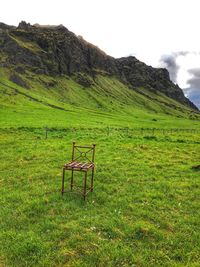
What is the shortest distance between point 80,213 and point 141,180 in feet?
22.8

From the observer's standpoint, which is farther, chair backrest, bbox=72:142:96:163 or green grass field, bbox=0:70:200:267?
chair backrest, bbox=72:142:96:163

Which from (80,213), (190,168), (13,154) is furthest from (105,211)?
(13,154)

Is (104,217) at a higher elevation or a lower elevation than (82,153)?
lower

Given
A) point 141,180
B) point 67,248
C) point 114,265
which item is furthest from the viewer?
point 141,180

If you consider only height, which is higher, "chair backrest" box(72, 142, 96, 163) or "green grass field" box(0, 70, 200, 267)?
"chair backrest" box(72, 142, 96, 163)

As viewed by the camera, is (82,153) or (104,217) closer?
(104,217)

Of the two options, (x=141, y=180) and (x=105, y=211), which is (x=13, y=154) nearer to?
(x=141, y=180)

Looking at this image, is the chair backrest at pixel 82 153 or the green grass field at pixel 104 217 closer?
the green grass field at pixel 104 217

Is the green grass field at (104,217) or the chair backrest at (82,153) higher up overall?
the chair backrest at (82,153)

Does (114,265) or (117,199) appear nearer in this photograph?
(114,265)

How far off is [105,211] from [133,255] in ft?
13.0

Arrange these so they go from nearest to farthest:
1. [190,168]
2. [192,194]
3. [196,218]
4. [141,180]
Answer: [196,218] < [192,194] < [141,180] < [190,168]

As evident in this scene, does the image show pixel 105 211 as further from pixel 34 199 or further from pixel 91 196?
pixel 34 199

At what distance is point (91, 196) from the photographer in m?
16.1
